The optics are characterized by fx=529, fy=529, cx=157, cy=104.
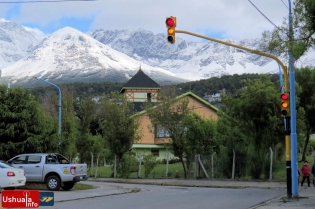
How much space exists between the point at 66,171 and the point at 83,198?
3.69m

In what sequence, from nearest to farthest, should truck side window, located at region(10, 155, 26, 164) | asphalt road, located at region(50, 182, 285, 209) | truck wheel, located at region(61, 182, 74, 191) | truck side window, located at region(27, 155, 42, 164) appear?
1. asphalt road, located at region(50, 182, 285, 209)
2. truck side window, located at region(27, 155, 42, 164)
3. truck side window, located at region(10, 155, 26, 164)
4. truck wheel, located at region(61, 182, 74, 191)

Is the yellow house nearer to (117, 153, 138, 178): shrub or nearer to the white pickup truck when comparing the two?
Answer: (117, 153, 138, 178): shrub

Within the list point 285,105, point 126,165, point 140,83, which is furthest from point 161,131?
point 285,105

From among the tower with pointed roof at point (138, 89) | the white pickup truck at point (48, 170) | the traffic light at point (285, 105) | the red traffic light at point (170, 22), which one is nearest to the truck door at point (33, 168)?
the white pickup truck at point (48, 170)

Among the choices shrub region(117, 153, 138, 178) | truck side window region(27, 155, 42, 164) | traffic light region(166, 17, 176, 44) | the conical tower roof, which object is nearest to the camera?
traffic light region(166, 17, 176, 44)

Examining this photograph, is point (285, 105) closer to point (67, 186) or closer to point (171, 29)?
point (171, 29)

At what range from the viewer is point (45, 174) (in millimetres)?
24016

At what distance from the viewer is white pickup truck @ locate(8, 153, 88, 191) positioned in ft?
78.2

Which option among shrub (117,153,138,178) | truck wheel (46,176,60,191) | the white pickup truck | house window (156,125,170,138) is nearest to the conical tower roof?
house window (156,125,170,138)

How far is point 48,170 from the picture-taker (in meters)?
23.9

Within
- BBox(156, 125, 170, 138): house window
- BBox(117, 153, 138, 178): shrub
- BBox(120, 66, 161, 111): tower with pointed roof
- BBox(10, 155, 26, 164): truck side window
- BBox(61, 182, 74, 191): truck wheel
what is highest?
BBox(120, 66, 161, 111): tower with pointed roof

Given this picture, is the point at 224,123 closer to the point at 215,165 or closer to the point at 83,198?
the point at 215,165

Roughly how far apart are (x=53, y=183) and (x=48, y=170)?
0.63 m

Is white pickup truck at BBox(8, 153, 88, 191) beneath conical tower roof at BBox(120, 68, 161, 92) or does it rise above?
beneath
